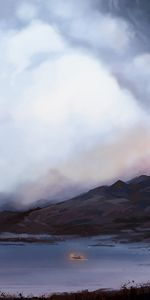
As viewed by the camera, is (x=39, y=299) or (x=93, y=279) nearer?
(x=39, y=299)

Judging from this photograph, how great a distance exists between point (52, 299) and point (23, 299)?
1.84m

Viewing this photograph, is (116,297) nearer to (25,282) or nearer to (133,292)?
(133,292)

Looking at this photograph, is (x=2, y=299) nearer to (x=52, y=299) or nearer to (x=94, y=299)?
(x=52, y=299)

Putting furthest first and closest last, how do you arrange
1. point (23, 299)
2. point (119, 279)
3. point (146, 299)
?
point (119, 279) < point (23, 299) < point (146, 299)

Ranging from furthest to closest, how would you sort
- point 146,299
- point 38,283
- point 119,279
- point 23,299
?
point 119,279
point 38,283
point 23,299
point 146,299

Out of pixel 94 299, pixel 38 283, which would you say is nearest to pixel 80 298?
pixel 94 299

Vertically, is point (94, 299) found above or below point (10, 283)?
below

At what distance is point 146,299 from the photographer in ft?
115

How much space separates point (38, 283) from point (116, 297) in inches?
3339

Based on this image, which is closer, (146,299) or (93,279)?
(146,299)

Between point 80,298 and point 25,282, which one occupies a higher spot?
point 25,282

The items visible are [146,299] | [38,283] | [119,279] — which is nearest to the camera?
[146,299]

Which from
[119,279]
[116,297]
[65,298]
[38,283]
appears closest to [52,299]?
[65,298]

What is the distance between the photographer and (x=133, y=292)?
119ft
